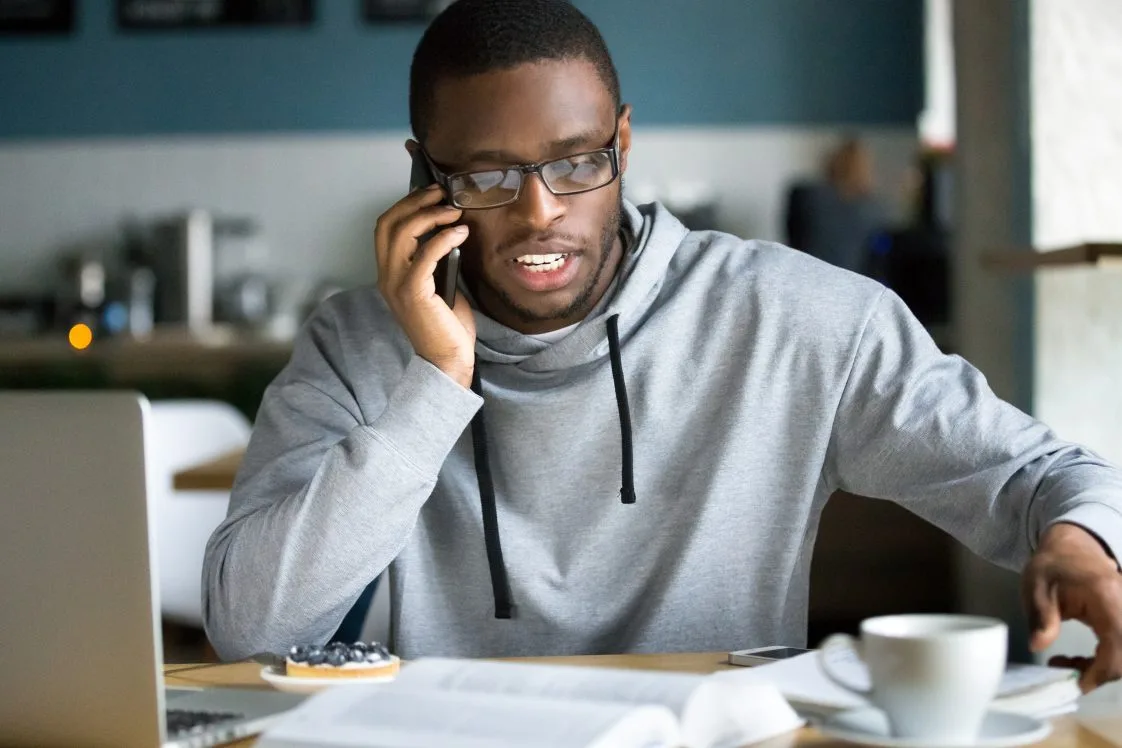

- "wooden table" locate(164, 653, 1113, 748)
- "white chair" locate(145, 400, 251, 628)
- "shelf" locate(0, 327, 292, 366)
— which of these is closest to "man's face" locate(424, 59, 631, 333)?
"wooden table" locate(164, 653, 1113, 748)

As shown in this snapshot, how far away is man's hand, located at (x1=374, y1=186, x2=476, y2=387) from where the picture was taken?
1439mm

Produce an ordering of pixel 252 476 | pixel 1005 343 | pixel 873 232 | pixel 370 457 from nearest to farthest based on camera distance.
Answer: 1. pixel 370 457
2. pixel 252 476
3. pixel 1005 343
4. pixel 873 232

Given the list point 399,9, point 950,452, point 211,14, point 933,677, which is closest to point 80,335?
point 211,14

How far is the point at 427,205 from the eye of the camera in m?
1.53

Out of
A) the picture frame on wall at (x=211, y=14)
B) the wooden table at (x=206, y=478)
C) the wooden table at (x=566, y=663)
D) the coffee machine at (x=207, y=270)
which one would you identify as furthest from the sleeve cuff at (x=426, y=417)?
the picture frame on wall at (x=211, y=14)

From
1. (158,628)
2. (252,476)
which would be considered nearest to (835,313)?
(252,476)

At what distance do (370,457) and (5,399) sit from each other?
1.46 ft

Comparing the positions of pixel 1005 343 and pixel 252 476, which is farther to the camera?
pixel 1005 343

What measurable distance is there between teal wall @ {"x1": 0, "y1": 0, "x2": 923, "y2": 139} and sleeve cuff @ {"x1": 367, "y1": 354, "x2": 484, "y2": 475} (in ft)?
15.4

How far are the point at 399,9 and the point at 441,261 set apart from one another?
454 centimetres

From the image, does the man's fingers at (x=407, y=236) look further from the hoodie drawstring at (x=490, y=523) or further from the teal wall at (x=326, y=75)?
the teal wall at (x=326, y=75)

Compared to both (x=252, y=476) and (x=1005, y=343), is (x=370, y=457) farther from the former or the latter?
(x=1005, y=343)

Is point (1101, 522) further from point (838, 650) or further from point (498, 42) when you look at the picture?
point (498, 42)

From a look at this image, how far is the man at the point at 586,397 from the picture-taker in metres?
1.47
